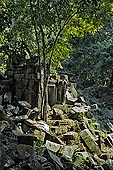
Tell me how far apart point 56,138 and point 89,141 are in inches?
38.3

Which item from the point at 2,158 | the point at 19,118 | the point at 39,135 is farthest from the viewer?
the point at 19,118

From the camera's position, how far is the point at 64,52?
25.7ft

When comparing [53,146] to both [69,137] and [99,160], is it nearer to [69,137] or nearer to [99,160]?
[69,137]

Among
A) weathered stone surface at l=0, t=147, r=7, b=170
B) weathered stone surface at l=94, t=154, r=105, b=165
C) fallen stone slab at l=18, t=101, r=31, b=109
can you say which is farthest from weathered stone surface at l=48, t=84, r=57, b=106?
weathered stone surface at l=0, t=147, r=7, b=170

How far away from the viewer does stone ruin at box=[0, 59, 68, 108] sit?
6.98 m

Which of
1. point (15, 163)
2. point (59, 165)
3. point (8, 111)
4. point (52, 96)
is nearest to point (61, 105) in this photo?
point (52, 96)

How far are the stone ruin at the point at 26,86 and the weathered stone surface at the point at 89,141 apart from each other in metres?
1.51

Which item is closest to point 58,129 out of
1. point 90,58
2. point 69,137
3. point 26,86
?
point 69,137

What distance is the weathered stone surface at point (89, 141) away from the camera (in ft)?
20.1

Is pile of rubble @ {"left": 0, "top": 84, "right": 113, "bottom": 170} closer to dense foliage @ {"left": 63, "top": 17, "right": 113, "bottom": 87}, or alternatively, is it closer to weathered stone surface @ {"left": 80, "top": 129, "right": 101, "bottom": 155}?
weathered stone surface @ {"left": 80, "top": 129, "right": 101, "bottom": 155}

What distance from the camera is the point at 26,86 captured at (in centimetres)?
720

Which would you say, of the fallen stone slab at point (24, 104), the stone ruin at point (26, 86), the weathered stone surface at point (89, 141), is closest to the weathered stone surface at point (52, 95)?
the stone ruin at point (26, 86)

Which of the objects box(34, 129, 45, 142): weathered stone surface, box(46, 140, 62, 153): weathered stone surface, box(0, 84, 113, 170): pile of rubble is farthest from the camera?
box(34, 129, 45, 142): weathered stone surface

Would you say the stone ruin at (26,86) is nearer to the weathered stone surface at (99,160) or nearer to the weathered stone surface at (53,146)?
the weathered stone surface at (53,146)
